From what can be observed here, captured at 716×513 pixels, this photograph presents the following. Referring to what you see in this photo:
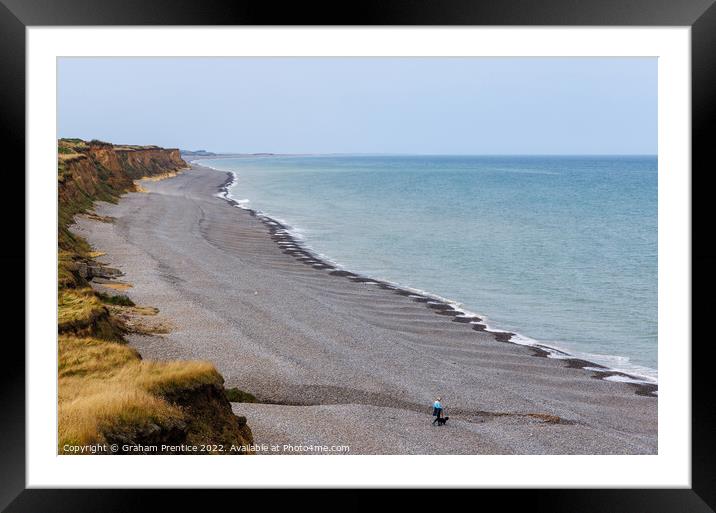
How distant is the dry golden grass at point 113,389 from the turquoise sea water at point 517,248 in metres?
10.8

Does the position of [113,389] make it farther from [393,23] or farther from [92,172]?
[92,172]

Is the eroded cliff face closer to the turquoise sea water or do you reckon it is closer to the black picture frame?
the turquoise sea water

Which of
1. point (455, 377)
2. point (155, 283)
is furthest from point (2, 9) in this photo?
point (155, 283)

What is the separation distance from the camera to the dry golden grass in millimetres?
7426

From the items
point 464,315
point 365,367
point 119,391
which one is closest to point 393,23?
point 119,391

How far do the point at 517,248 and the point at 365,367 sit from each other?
76.7 ft

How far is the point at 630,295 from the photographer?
2550 centimetres

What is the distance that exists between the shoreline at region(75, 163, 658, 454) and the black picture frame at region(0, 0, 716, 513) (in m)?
3.26

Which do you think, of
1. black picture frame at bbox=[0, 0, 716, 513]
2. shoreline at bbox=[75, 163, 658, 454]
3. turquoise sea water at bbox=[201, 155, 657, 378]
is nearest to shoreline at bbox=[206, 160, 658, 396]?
shoreline at bbox=[75, 163, 658, 454]

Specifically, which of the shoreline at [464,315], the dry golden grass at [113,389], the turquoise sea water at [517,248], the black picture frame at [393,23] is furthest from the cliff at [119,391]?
the turquoise sea water at [517,248]

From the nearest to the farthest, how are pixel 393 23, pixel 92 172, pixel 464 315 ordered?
pixel 393 23 → pixel 464 315 → pixel 92 172

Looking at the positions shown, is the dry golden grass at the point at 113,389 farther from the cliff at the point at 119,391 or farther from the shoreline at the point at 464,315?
the shoreline at the point at 464,315

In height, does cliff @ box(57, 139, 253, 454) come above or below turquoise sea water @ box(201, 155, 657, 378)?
below

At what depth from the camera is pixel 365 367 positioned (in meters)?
13.9
